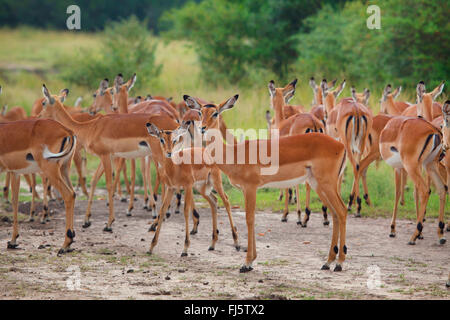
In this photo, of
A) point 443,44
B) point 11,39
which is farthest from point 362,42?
point 11,39

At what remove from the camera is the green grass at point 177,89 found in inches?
436

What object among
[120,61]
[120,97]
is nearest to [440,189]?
[120,97]

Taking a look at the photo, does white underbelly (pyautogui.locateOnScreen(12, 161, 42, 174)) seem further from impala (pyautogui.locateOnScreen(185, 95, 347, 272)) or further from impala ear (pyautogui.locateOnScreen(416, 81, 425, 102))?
impala ear (pyautogui.locateOnScreen(416, 81, 425, 102))

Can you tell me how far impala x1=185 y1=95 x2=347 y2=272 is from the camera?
6.85m

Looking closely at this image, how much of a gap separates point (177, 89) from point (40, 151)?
43.9 feet

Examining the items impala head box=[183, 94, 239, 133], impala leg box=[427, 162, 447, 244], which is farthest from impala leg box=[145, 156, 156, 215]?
impala leg box=[427, 162, 447, 244]

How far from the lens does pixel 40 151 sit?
25.4 ft

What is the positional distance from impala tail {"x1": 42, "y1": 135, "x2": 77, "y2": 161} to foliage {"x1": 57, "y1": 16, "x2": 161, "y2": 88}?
492 inches

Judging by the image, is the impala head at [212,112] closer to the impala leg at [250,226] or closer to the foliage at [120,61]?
the impala leg at [250,226]

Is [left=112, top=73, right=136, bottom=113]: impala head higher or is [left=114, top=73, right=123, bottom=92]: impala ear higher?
[left=114, top=73, right=123, bottom=92]: impala ear

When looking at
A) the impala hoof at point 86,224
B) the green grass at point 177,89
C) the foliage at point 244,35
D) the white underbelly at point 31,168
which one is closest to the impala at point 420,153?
the green grass at point 177,89

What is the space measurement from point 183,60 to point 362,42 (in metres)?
14.8

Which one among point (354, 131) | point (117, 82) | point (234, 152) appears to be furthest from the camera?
point (117, 82)

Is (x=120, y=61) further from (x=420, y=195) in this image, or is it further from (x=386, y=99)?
(x=420, y=195)
